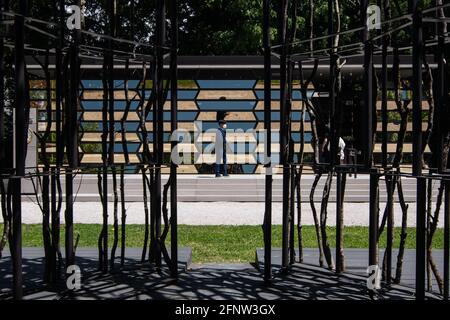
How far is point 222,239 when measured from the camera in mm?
8977

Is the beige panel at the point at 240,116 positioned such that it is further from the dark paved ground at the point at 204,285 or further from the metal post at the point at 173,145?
Answer: the metal post at the point at 173,145

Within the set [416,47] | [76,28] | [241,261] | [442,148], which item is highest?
[76,28]

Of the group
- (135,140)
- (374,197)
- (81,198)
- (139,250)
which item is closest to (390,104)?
(135,140)

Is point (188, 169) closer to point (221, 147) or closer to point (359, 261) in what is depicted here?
point (221, 147)

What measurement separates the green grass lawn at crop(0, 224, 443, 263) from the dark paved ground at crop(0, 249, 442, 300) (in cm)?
181

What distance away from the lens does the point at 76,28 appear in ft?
15.0

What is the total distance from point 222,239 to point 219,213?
372cm

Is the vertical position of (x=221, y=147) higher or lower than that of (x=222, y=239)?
higher

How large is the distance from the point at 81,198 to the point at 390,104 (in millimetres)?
10261

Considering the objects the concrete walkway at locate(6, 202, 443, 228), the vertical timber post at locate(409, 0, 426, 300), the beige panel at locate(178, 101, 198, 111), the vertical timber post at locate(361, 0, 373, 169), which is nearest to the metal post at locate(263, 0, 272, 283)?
the vertical timber post at locate(361, 0, 373, 169)

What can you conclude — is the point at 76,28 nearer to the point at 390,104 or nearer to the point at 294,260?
the point at 294,260

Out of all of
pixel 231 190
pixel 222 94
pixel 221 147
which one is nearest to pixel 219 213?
pixel 231 190
